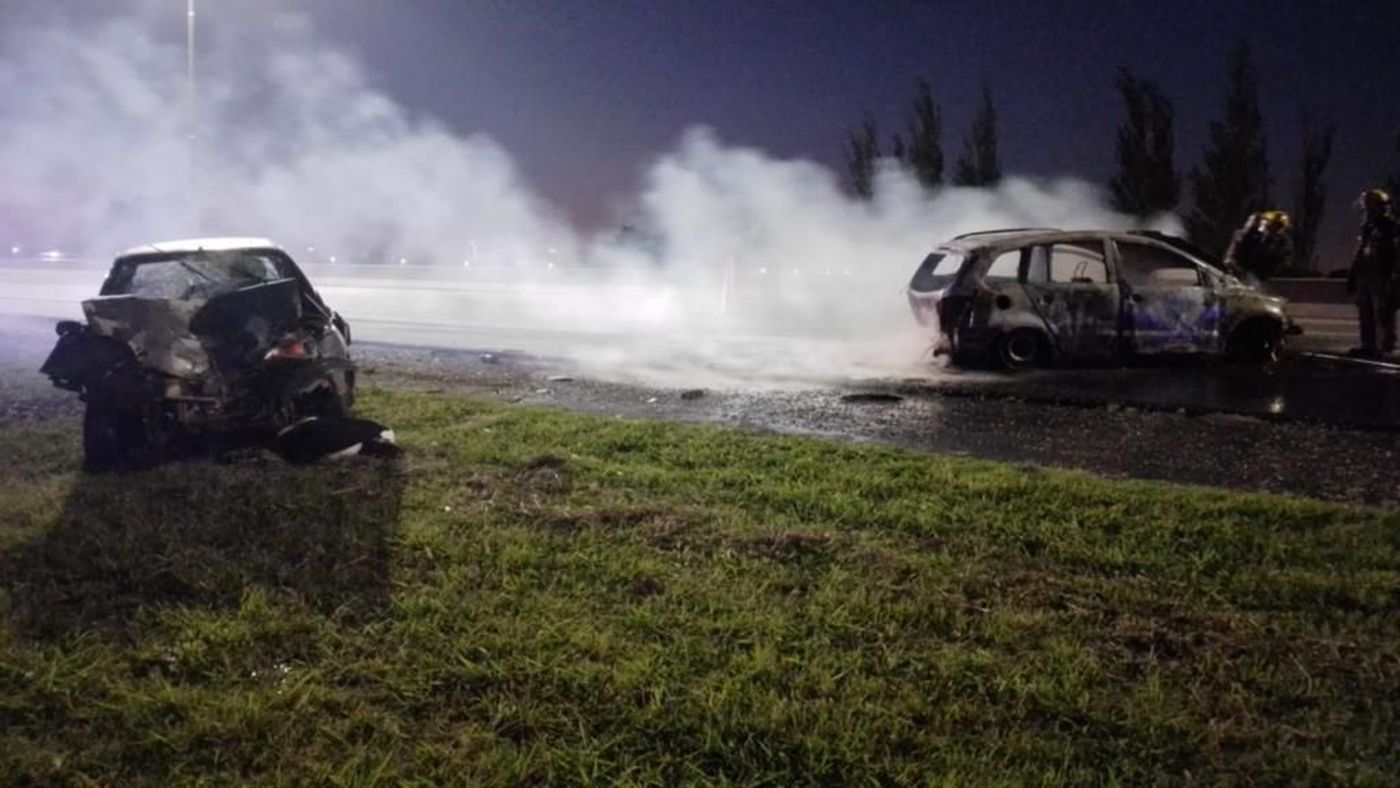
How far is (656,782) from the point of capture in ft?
8.61

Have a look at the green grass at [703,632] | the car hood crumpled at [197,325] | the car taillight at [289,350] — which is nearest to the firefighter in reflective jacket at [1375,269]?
the green grass at [703,632]

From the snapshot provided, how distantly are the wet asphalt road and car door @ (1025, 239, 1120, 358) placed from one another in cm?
42

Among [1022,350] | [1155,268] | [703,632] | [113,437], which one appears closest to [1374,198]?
[1155,268]

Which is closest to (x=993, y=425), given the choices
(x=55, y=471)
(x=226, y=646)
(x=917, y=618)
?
(x=917, y=618)

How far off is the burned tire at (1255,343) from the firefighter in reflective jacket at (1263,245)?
1.58 m

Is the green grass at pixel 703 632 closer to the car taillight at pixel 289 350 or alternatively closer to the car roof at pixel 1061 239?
the car taillight at pixel 289 350

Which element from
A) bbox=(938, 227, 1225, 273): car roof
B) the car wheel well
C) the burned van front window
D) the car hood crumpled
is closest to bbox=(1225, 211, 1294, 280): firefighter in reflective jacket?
the car wheel well

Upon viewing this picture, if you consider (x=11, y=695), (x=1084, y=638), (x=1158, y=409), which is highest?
(x=1158, y=409)

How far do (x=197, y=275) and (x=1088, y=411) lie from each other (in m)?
7.38

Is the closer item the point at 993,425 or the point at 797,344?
the point at 993,425

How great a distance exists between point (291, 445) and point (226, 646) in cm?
342

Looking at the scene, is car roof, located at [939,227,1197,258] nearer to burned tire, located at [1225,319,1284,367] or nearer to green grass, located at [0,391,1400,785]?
burned tire, located at [1225,319,1284,367]

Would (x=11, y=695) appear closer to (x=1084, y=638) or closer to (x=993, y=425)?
(x=1084, y=638)

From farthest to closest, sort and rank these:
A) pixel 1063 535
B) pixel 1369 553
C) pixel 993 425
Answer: pixel 993 425, pixel 1063 535, pixel 1369 553
